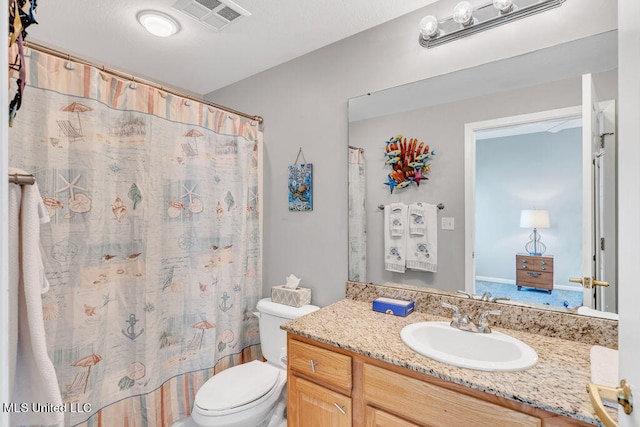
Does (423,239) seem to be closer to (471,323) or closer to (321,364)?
(471,323)

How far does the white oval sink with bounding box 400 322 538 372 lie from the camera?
3.47 ft

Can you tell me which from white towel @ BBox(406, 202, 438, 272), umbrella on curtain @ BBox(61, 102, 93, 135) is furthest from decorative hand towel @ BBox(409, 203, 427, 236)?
umbrella on curtain @ BBox(61, 102, 93, 135)

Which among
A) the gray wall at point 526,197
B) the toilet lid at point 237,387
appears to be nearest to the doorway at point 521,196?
the gray wall at point 526,197

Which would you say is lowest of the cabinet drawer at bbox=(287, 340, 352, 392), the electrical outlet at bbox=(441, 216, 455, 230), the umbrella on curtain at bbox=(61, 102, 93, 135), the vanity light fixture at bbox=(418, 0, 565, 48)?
the cabinet drawer at bbox=(287, 340, 352, 392)

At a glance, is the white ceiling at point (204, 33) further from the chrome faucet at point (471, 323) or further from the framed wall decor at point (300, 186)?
the chrome faucet at point (471, 323)

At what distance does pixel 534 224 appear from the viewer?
140 centimetres

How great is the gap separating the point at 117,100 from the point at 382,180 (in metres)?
1.44

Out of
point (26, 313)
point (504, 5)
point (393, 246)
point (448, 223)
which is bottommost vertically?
point (26, 313)

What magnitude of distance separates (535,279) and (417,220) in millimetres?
581

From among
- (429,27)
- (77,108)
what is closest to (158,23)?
(77,108)

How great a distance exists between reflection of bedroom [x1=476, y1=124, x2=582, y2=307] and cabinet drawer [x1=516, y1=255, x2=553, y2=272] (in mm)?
21

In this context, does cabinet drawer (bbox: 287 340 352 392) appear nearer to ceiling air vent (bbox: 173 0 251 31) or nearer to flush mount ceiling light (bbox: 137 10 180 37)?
ceiling air vent (bbox: 173 0 251 31)
